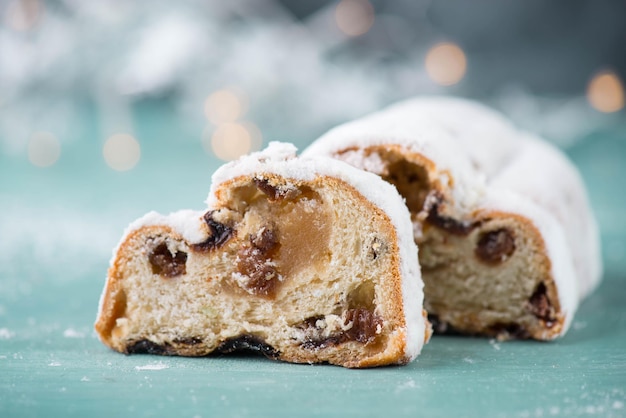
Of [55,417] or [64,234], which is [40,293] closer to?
[64,234]

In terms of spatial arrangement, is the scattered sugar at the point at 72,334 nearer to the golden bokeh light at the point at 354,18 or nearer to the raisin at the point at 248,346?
the raisin at the point at 248,346

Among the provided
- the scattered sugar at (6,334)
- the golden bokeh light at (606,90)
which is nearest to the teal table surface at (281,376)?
the scattered sugar at (6,334)

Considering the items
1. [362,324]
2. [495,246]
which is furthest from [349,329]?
[495,246]

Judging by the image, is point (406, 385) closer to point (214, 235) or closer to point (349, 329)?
point (349, 329)

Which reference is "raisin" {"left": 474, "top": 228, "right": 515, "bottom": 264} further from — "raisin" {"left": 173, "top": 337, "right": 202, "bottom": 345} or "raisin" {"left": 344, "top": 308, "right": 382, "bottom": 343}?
"raisin" {"left": 173, "top": 337, "right": 202, "bottom": 345}

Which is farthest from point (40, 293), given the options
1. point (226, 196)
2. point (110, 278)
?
point (226, 196)
